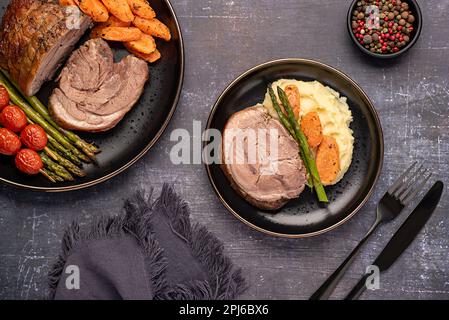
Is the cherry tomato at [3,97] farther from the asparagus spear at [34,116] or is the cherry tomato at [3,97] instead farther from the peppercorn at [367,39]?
the peppercorn at [367,39]

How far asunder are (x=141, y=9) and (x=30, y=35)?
85 cm

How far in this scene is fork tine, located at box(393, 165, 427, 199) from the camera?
446 centimetres

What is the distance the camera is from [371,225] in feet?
14.9

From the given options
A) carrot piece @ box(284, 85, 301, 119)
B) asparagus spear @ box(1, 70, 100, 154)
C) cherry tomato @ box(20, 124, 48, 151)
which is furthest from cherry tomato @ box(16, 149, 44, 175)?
carrot piece @ box(284, 85, 301, 119)

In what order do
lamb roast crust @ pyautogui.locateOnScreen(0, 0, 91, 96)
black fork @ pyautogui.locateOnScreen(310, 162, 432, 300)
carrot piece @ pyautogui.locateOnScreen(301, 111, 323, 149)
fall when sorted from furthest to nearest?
black fork @ pyautogui.locateOnScreen(310, 162, 432, 300)
carrot piece @ pyautogui.locateOnScreen(301, 111, 323, 149)
lamb roast crust @ pyautogui.locateOnScreen(0, 0, 91, 96)

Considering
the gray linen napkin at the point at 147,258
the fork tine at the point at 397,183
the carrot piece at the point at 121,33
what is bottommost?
the gray linen napkin at the point at 147,258

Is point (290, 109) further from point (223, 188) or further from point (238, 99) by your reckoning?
point (223, 188)

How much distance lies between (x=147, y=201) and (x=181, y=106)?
0.81 metres

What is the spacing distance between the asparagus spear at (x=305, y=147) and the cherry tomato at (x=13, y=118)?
1970mm

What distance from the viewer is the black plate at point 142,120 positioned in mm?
4402

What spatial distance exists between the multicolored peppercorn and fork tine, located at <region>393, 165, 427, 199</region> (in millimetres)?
970

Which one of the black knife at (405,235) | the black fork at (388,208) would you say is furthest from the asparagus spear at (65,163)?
the black knife at (405,235)

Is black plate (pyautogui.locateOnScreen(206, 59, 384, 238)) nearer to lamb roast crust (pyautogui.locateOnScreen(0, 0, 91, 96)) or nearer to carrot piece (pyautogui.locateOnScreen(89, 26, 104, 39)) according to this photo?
carrot piece (pyautogui.locateOnScreen(89, 26, 104, 39))
